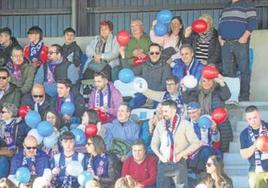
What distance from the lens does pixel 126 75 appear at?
→ 43.8 ft

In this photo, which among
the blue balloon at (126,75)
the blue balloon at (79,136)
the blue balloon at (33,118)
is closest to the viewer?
the blue balloon at (79,136)

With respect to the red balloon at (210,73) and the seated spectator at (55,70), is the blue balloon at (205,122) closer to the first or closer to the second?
the red balloon at (210,73)

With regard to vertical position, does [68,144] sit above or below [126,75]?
below

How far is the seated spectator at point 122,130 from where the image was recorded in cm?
1269

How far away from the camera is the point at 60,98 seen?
44.3 ft

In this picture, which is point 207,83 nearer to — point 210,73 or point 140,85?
point 210,73

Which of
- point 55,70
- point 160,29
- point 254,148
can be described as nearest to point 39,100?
point 55,70

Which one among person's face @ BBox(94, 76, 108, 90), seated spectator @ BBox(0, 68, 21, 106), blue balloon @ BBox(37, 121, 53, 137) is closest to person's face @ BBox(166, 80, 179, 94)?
person's face @ BBox(94, 76, 108, 90)

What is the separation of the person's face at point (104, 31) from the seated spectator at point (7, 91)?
4.89 feet

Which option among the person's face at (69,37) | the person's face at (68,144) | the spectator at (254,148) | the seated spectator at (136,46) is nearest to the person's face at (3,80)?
the person's face at (69,37)

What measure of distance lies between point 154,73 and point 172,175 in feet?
6.78

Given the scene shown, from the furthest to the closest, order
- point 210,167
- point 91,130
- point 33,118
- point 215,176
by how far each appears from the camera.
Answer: point 33,118
point 91,130
point 210,167
point 215,176

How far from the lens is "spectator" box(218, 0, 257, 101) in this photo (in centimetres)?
1384

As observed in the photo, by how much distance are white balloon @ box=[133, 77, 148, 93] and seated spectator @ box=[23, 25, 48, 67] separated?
1.82 m
